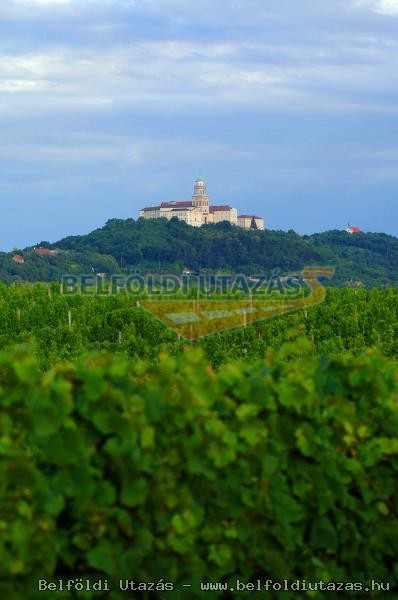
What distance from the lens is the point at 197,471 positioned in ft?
13.8

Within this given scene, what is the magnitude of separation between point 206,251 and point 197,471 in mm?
86220

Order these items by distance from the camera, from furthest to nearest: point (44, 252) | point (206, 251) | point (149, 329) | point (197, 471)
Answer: point (206, 251) < point (44, 252) < point (149, 329) < point (197, 471)

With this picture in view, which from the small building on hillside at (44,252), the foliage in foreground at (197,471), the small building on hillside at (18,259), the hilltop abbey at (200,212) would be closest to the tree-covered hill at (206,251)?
the small building on hillside at (44,252)

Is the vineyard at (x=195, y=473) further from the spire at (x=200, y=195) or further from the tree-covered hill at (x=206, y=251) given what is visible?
the spire at (x=200, y=195)

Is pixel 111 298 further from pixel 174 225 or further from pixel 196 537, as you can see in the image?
pixel 174 225

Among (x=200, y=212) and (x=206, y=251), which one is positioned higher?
(x=200, y=212)

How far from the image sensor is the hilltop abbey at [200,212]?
150 metres

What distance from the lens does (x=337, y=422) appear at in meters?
4.77

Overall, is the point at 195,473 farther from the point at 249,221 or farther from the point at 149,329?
the point at 249,221

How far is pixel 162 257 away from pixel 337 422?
8376 centimetres

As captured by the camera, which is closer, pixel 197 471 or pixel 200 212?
pixel 197 471

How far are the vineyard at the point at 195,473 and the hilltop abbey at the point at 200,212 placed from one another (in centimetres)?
14188

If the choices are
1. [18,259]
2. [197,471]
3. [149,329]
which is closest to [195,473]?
[197,471]

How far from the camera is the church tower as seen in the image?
516 feet
